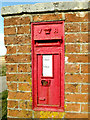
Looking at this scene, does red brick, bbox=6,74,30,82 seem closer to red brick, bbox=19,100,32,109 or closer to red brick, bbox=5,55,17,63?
red brick, bbox=5,55,17,63

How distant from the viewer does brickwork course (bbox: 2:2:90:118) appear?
173 cm

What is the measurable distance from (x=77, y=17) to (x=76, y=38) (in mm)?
315

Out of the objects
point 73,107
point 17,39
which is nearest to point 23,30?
point 17,39

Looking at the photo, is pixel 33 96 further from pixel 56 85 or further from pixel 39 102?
pixel 56 85

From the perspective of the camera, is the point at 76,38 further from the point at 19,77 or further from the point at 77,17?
the point at 19,77

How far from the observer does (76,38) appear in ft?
5.69

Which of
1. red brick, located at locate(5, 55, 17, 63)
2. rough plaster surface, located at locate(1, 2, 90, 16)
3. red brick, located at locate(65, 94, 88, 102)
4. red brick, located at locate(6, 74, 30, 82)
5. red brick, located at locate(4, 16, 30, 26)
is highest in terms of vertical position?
rough plaster surface, located at locate(1, 2, 90, 16)

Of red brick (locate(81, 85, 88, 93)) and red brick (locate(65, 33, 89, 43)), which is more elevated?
red brick (locate(65, 33, 89, 43))

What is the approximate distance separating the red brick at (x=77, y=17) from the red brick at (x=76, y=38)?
22 cm

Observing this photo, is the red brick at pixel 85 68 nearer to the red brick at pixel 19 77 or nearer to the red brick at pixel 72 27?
the red brick at pixel 72 27

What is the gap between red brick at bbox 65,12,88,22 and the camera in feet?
5.66

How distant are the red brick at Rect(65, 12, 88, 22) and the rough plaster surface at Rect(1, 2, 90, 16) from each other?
0.08 metres

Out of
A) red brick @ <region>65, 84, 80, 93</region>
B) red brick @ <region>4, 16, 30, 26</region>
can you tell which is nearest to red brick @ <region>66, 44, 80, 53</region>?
red brick @ <region>65, 84, 80, 93</region>

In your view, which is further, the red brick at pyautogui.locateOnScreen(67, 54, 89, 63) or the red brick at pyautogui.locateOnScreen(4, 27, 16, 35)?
the red brick at pyautogui.locateOnScreen(4, 27, 16, 35)
